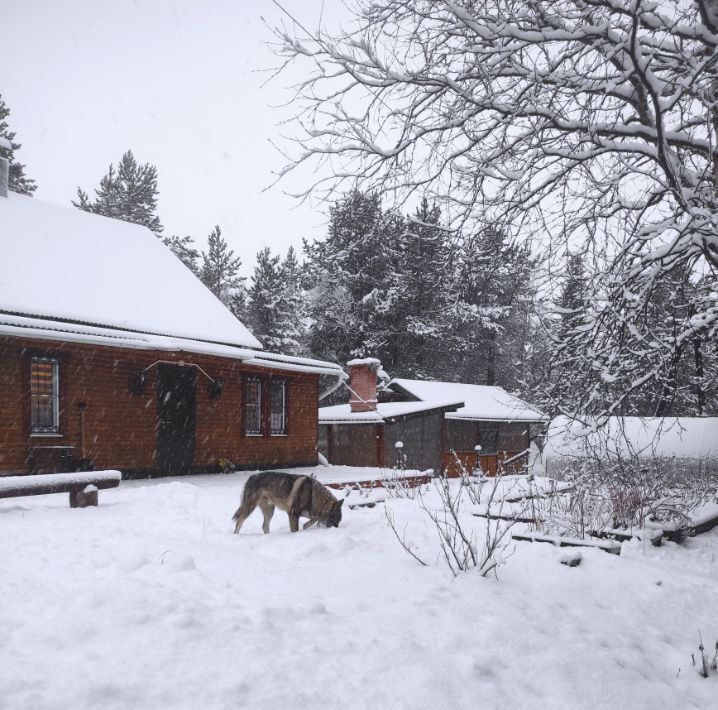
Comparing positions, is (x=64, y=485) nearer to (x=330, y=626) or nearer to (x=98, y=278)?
(x=330, y=626)

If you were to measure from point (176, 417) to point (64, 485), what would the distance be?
722 cm

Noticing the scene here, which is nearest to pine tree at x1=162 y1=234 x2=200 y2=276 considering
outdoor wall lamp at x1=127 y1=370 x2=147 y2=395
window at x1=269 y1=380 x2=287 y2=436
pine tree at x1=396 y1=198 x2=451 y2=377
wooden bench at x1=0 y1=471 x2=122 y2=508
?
pine tree at x1=396 y1=198 x2=451 y2=377

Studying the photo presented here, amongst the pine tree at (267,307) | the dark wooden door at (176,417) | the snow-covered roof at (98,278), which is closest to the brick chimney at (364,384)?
the snow-covered roof at (98,278)

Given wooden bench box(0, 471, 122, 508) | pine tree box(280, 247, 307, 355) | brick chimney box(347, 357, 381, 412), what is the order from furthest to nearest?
pine tree box(280, 247, 307, 355) → brick chimney box(347, 357, 381, 412) → wooden bench box(0, 471, 122, 508)

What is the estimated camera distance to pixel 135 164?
46.2m

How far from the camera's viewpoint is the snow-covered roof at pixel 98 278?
13.6 m

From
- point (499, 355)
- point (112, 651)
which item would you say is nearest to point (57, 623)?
point (112, 651)

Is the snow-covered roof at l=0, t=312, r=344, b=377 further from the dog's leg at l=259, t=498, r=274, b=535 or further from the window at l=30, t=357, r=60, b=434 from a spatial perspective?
the dog's leg at l=259, t=498, r=274, b=535

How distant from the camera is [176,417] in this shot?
15.6 metres

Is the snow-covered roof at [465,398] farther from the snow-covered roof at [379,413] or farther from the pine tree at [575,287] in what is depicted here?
the pine tree at [575,287]

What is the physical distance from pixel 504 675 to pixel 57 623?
2.77 metres

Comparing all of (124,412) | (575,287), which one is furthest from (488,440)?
(575,287)

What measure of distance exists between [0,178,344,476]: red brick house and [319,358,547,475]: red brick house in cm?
327

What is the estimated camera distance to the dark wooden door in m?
15.2
